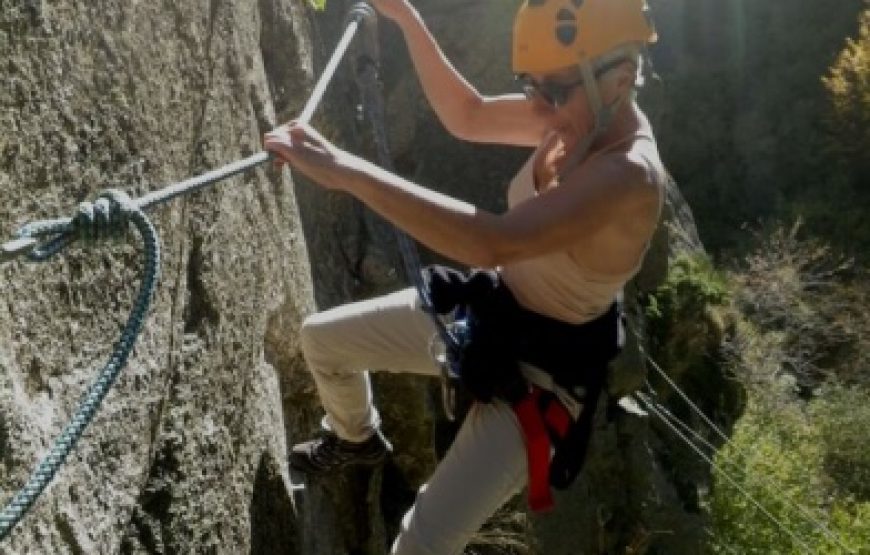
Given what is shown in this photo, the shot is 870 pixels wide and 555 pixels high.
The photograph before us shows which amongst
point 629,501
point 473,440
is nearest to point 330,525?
point 473,440

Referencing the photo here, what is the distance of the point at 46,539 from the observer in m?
2.15

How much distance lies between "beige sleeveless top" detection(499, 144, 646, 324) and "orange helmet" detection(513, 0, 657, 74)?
0.97 feet

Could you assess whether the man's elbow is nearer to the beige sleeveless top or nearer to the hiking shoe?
the beige sleeveless top

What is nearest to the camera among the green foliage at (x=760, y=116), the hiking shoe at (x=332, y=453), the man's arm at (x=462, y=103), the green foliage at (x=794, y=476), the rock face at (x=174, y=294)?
the rock face at (x=174, y=294)

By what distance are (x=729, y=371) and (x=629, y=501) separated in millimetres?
4203

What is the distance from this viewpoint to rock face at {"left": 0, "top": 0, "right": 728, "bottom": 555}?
2180 mm

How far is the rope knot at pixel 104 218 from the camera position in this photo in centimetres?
200

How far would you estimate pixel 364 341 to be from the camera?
3240 mm

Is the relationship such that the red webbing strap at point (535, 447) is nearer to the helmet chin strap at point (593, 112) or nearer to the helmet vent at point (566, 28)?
the helmet chin strap at point (593, 112)

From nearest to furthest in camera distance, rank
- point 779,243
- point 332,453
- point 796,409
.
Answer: point 332,453
point 796,409
point 779,243

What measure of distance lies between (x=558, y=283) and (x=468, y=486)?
599 millimetres

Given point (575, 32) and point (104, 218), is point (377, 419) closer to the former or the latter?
point (575, 32)

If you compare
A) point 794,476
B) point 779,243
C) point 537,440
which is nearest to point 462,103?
point 537,440

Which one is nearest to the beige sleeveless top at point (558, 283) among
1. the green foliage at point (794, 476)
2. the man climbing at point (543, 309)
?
the man climbing at point (543, 309)
